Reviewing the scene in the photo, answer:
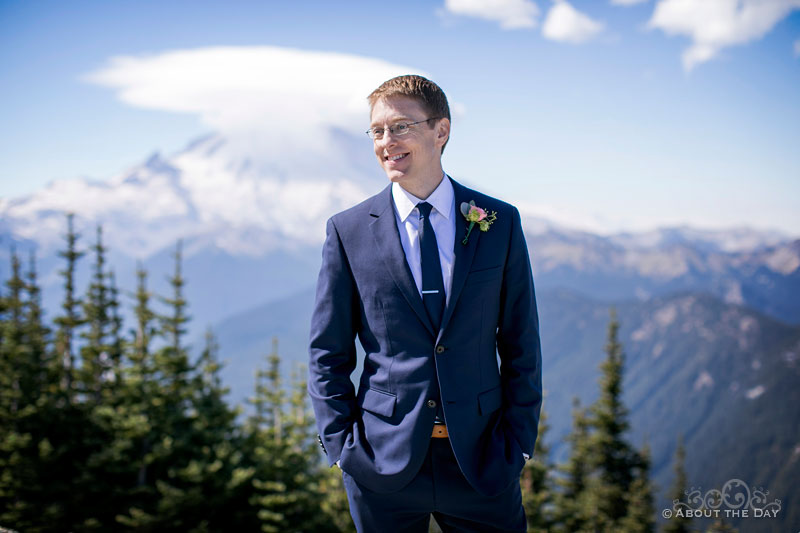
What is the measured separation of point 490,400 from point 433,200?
3.85 feet

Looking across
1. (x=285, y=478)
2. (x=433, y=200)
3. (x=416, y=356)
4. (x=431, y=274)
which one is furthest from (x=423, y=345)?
(x=285, y=478)

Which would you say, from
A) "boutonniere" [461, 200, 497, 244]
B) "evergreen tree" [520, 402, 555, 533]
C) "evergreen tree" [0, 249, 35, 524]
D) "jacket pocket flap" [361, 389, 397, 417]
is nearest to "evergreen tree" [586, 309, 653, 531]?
"evergreen tree" [520, 402, 555, 533]

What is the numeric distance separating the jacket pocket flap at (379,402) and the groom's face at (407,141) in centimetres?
120

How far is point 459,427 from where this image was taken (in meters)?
3.01

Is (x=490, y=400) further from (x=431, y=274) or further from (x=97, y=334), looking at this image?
(x=97, y=334)

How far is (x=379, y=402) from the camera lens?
3.14 metres

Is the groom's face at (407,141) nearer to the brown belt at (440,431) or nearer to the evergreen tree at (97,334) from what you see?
the brown belt at (440,431)

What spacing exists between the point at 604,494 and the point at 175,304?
2231cm

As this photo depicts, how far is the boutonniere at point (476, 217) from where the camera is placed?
3195 millimetres

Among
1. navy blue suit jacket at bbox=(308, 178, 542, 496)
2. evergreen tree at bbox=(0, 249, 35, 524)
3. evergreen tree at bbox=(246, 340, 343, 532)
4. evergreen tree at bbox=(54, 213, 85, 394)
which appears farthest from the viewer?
evergreen tree at bbox=(54, 213, 85, 394)

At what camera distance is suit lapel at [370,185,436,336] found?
3.04 metres

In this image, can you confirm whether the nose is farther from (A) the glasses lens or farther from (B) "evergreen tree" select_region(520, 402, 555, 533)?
(B) "evergreen tree" select_region(520, 402, 555, 533)

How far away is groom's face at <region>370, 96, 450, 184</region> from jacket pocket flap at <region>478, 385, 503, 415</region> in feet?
4.15

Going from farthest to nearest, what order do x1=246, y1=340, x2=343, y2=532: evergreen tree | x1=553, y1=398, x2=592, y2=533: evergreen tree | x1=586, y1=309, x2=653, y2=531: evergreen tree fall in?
x1=553, y1=398, x2=592, y2=533: evergreen tree → x1=586, y1=309, x2=653, y2=531: evergreen tree → x1=246, y1=340, x2=343, y2=532: evergreen tree
